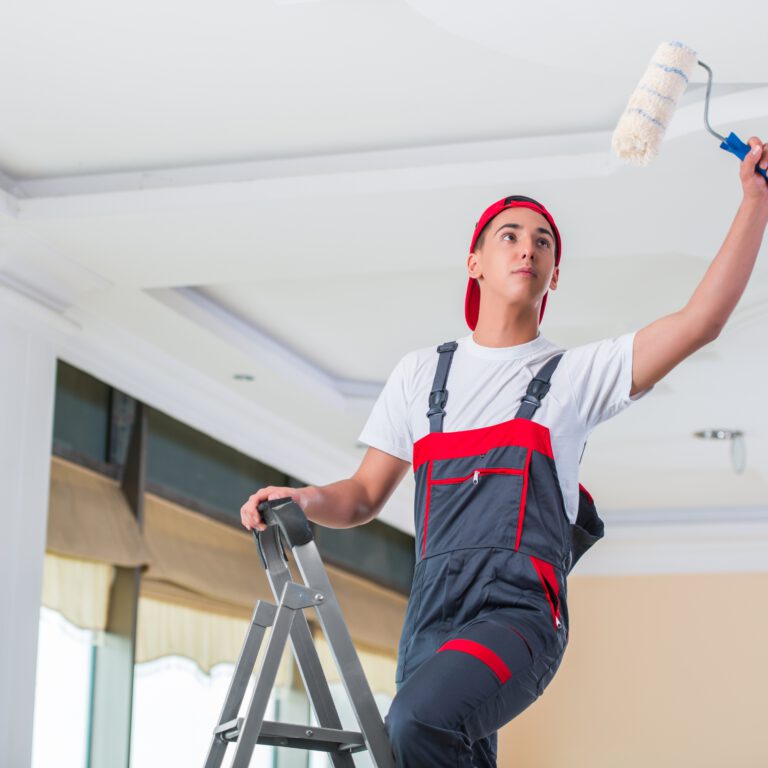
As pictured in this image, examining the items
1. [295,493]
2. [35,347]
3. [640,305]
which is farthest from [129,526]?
[295,493]

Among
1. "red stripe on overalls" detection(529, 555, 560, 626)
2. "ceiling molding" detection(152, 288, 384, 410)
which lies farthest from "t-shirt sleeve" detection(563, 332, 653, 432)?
"ceiling molding" detection(152, 288, 384, 410)

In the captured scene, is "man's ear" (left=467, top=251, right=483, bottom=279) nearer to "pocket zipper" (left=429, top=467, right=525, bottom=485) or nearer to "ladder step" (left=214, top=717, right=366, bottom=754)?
"pocket zipper" (left=429, top=467, right=525, bottom=485)

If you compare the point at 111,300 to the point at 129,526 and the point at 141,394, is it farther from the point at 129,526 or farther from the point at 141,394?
the point at 129,526

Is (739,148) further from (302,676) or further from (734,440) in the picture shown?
(734,440)

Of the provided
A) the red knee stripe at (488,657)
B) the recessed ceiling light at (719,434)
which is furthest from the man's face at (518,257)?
the recessed ceiling light at (719,434)

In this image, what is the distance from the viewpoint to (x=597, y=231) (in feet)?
13.1

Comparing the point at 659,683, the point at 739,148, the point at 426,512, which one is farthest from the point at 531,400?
the point at 659,683

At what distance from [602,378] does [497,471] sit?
0.72 feet

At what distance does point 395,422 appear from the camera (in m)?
2.00

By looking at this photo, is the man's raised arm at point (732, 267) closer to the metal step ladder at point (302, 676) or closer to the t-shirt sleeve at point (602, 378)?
the t-shirt sleeve at point (602, 378)

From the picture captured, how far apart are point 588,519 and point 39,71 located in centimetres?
221

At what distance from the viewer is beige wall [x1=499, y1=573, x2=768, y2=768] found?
8648 millimetres

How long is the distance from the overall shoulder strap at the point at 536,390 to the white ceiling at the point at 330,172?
1.28 metres

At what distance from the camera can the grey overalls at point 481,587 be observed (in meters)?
1.58
